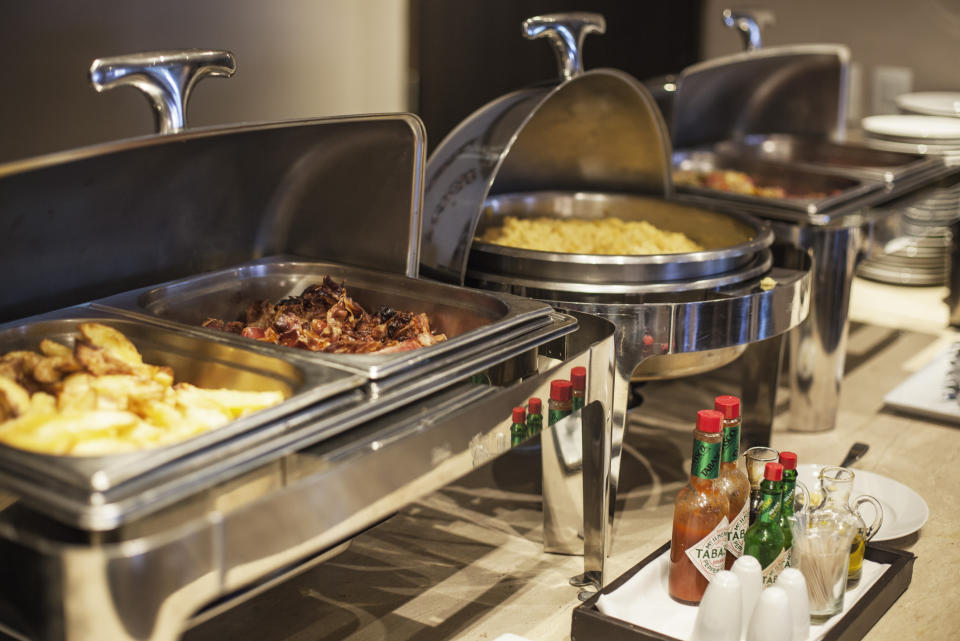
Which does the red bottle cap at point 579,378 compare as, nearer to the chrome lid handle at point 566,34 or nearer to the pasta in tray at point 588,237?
the pasta in tray at point 588,237

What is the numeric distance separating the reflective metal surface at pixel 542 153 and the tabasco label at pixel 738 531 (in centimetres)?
67

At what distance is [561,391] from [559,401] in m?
0.02

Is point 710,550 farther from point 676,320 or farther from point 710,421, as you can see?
point 676,320

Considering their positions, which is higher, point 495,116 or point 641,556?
point 495,116

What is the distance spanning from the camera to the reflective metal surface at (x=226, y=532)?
1.05 m

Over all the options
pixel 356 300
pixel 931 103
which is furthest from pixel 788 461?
pixel 931 103

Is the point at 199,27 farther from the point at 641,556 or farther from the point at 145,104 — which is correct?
the point at 641,556

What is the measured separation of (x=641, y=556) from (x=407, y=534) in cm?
47

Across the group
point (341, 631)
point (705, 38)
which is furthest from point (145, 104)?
point (705, 38)

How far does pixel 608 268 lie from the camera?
80.0 inches

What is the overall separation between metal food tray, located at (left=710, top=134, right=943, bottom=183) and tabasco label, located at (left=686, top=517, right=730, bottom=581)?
1.64 meters

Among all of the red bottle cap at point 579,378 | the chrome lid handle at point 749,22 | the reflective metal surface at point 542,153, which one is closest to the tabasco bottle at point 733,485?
the red bottle cap at point 579,378

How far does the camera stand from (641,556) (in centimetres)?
210

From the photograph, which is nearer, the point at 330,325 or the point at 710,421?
the point at 710,421
